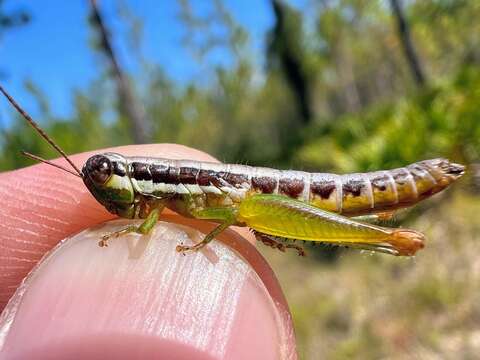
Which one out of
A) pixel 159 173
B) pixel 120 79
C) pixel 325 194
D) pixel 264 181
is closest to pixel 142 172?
pixel 159 173

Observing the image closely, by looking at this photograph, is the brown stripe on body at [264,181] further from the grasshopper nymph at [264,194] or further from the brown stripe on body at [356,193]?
the brown stripe on body at [356,193]

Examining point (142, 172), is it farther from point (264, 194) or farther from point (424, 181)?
point (424, 181)

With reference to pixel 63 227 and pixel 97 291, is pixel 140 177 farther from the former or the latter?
pixel 63 227

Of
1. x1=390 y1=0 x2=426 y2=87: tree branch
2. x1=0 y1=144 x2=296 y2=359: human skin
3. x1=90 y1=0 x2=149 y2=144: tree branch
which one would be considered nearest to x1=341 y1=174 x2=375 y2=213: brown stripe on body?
x1=0 y1=144 x2=296 y2=359: human skin

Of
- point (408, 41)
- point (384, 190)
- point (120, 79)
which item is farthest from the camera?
point (408, 41)

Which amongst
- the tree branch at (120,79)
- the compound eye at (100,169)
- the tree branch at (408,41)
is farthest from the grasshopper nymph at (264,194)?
the tree branch at (408,41)

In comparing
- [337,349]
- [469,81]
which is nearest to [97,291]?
[337,349]

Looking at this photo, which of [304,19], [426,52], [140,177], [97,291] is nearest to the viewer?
[97,291]
